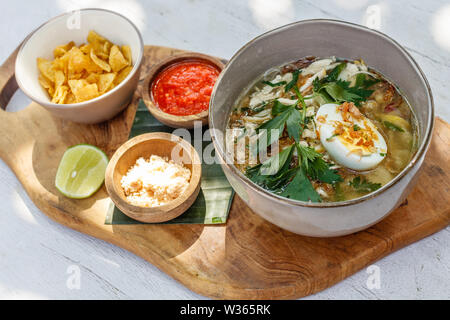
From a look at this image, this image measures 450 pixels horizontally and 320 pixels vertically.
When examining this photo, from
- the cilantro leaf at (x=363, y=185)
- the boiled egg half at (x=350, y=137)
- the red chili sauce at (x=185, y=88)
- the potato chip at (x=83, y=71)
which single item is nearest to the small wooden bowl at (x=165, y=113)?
the red chili sauce at (x=185, y=88)

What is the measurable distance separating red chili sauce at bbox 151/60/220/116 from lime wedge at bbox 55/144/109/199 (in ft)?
1.21

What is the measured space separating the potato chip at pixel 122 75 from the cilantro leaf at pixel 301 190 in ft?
3.50

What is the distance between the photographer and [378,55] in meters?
1.90

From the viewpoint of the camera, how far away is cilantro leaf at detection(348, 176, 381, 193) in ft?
5.51

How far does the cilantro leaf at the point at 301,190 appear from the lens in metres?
1.64

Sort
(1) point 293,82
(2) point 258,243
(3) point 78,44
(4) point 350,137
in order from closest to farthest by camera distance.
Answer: (4) point 350,137 → (2) point 258,243 → (1) point 293,82 → (3) point 78,44

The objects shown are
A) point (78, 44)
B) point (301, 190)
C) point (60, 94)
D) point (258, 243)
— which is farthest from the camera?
point (78, 44)

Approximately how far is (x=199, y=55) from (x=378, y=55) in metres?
0.84

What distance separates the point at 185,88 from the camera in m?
2.30

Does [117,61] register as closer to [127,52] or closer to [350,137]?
[127,52]

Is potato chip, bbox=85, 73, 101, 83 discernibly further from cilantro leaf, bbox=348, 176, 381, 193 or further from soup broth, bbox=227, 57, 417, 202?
cilantro leaf, bbox=348, 176, 381, 193

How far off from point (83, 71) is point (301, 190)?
130 cm

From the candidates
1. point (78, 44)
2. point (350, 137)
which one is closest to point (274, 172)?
point (350, 137)

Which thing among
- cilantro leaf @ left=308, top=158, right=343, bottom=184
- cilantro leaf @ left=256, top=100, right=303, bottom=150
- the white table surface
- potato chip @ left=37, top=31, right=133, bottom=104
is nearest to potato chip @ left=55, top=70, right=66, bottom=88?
potato chip @ left=37, top=31, right=133, bottom=104
